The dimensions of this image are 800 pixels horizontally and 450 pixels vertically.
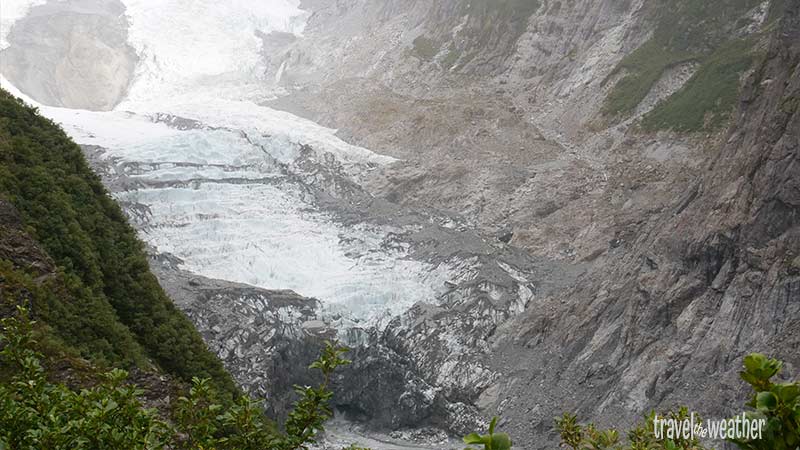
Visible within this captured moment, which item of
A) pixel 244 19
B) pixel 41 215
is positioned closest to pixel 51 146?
pixel 41 215

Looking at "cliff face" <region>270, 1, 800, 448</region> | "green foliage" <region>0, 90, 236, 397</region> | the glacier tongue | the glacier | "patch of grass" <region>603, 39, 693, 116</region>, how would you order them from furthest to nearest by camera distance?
"patch of grass" <region>603, 39, 693, 116</region> → the glacier → the glacier tongue → "cliff face" <region>270, 1, 800, 448</region> → "green foliage" <region>0, 90, 236, 397</region>

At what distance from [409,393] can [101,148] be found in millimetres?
31390

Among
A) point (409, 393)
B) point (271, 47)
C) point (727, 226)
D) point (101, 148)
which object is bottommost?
point (409, 393)

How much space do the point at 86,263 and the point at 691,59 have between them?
42.0 metres

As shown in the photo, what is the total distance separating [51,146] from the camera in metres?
22.1

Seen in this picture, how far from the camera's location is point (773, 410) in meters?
2.60

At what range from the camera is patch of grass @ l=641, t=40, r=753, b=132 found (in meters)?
41.1

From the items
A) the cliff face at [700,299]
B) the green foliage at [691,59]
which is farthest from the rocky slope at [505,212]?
the green foliage at [691,59]

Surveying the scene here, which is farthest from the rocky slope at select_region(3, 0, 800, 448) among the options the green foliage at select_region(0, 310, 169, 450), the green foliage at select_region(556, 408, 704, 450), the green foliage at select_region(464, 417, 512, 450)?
the green foliage at select_region(464, 417, 512, 450)

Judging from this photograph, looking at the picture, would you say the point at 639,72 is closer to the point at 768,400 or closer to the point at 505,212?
the point at 505,212

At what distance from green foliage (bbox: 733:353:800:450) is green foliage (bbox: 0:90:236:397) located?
44.2ft

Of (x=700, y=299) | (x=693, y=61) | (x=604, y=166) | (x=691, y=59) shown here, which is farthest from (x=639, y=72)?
(x=700, y=299)

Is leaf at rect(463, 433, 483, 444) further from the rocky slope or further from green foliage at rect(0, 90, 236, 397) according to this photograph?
the rocky slope

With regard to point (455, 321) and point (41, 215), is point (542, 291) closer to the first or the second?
point (455, 321)
